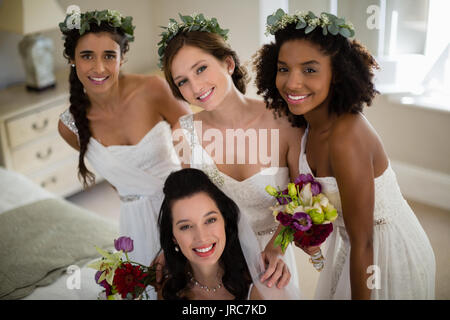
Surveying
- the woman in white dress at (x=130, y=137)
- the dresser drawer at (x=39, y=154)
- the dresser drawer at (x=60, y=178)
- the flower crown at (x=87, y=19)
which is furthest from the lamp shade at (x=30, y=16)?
the flower crown at (x=87, y=19)

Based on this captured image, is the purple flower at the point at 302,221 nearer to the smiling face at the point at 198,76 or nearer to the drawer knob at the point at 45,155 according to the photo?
the smiling face at the point at 198,76

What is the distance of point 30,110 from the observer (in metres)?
2.70

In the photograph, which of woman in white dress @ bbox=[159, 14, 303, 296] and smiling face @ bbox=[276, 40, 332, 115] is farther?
woman in white dress @ bbox=[159, 14, 303, 296]

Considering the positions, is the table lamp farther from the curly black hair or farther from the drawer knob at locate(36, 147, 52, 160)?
the curly black hair

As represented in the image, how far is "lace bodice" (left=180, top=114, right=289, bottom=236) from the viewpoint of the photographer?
45.6 inches

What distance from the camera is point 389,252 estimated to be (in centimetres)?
100

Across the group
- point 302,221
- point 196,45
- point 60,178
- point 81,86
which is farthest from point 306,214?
point 60,178

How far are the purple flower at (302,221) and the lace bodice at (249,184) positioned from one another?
177 millimetres

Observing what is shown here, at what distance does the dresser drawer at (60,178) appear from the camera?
2906 mm

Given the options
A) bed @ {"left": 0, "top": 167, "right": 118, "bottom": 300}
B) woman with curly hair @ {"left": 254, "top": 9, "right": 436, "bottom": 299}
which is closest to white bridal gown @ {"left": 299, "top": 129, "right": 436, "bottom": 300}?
woman with curly hair @ {"left": 254, "top": 9, "right": 436, "bottom": 299}

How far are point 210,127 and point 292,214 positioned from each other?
1.19 ft

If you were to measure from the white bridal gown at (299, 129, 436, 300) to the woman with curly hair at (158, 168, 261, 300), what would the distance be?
19 cm
